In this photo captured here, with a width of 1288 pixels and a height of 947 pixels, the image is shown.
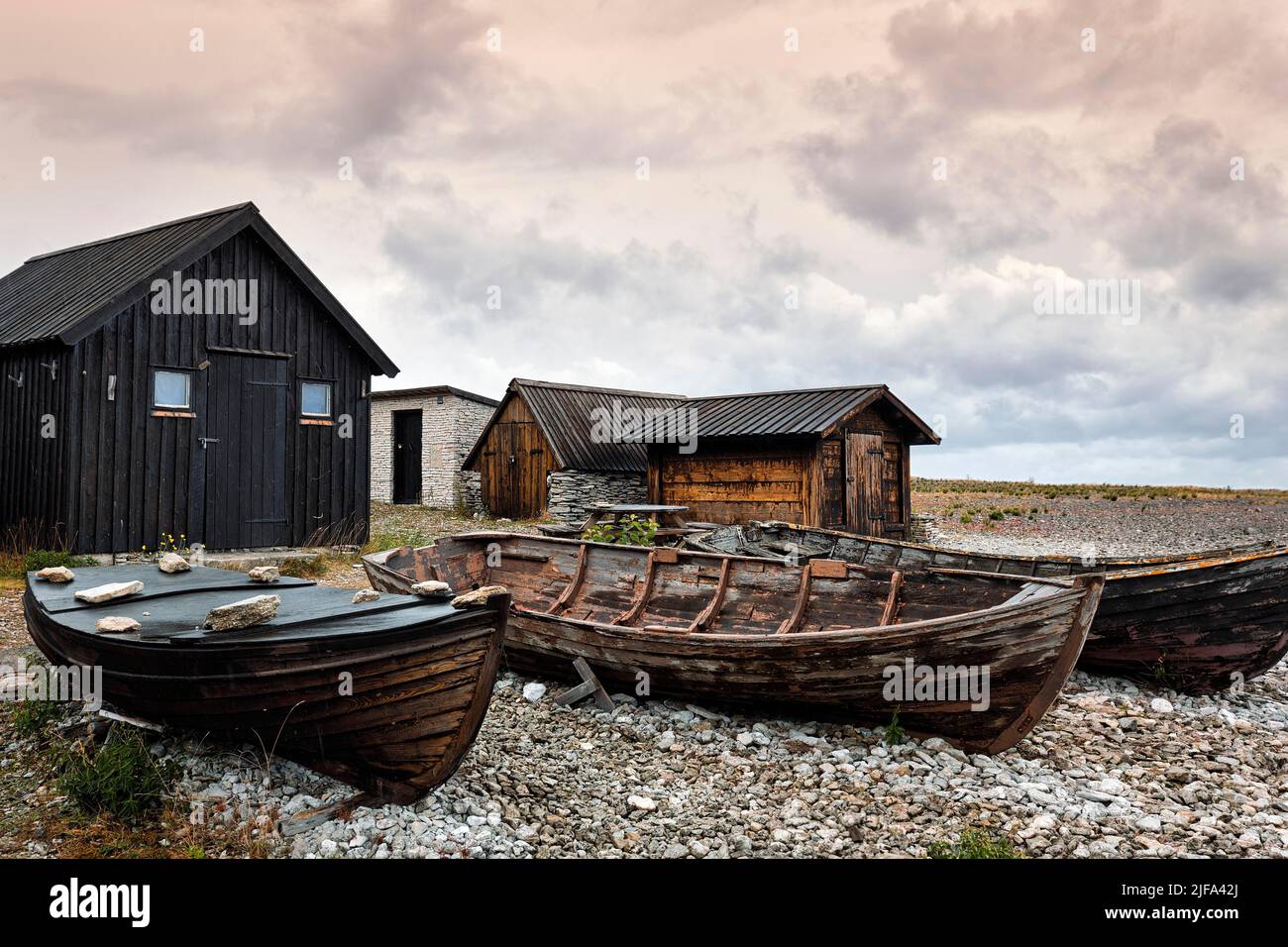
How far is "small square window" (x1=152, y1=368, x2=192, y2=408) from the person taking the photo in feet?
46.4

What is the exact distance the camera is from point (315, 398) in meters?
16.1

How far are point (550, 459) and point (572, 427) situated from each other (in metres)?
1.38

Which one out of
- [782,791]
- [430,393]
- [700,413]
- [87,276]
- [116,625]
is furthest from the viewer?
[430,393]

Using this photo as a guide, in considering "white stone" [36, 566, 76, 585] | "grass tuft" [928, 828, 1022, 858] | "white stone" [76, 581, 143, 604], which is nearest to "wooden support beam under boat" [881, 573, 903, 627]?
"grass tuft" [928, 828, 1022, 858]

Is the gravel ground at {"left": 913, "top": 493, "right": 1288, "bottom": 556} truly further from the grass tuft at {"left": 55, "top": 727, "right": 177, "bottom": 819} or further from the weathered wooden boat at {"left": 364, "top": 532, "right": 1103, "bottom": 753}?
the grass tuft at {"left": 55, "top": 727, "right": 177, "bottom": 819}

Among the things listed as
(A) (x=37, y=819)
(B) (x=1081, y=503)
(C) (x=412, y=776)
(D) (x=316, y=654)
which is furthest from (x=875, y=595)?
(B) (x=1081, y=503)

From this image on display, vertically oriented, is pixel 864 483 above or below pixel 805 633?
above

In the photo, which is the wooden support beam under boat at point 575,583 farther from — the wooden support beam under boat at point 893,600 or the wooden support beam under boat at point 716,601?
the wooden support beam under boat at point 893,600

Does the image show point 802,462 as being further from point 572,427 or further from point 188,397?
point 188,397

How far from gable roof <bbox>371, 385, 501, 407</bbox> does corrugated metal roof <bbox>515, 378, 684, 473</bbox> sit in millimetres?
3489

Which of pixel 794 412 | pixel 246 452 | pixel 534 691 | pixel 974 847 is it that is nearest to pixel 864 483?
pixel 794 412

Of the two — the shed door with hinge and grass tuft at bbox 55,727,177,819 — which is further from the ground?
the shed door with hinge

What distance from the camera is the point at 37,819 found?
18.0 ft

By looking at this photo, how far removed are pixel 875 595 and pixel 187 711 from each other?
17.0ft
